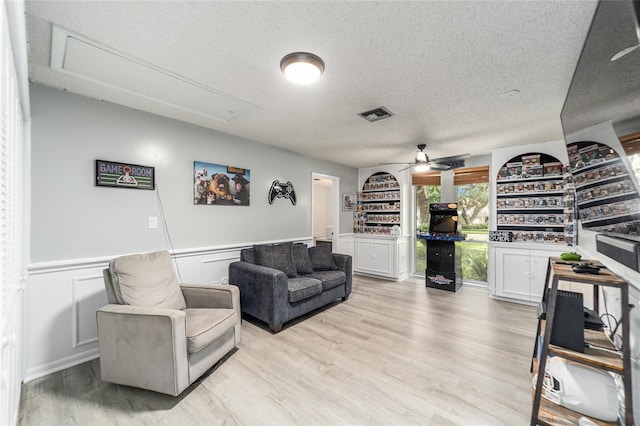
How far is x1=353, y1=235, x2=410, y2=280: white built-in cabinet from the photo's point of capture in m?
5.23

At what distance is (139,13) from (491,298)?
5222 millimetres

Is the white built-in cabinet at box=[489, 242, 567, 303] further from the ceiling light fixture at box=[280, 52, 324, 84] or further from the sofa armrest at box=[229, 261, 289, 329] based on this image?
the ceiling light fixture at box=[280, 52, 324, 84]

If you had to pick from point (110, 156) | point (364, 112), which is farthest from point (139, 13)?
point (364, 112)

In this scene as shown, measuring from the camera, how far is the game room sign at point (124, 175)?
2.42m

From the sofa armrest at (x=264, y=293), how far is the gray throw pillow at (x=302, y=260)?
0.76m

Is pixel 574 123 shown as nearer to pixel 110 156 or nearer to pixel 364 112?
pixel 364 112

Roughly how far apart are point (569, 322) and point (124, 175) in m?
3.71

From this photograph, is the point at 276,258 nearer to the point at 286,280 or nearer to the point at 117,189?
the point at 286,280

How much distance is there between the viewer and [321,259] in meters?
3.99

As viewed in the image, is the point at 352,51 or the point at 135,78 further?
the point at 135,78

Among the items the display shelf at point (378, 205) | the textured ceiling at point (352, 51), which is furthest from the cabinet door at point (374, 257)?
the textured ceiling at point (352, 51)

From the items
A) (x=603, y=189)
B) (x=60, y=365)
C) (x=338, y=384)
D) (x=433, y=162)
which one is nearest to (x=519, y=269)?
(x=433, y=162)

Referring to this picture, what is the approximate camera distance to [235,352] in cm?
247

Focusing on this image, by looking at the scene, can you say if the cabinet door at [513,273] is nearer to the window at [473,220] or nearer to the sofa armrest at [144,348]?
the window at [473,220]
